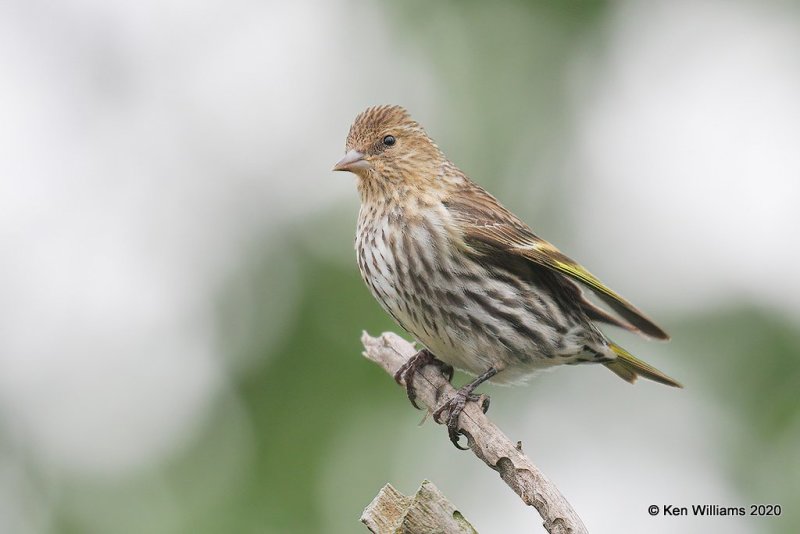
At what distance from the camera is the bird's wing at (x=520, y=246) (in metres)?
6.52

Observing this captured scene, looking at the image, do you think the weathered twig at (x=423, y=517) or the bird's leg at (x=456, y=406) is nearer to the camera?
the weathered twig at (x=423, y=517)

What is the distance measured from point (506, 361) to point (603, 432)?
3.89 meters

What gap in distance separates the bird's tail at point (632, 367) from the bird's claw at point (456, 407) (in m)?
1.05

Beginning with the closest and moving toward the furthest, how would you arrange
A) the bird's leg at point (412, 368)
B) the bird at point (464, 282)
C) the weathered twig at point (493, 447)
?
the weathered twig at point (493, 447), the bird at point (464, 282), the bird's leg at point (412, 368)

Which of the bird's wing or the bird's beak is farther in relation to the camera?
the bird's beak

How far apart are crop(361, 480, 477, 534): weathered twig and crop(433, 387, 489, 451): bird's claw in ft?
4.54

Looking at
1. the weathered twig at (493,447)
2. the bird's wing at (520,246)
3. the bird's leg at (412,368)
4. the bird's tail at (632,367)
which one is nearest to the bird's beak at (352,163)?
the bird's wing at (520,246)

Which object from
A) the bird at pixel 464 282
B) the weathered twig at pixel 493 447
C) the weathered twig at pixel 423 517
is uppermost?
the bird at pixel 464 282

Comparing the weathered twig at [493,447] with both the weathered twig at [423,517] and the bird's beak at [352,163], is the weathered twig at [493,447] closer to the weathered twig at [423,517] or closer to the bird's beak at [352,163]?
the weathered twig at [423,517]

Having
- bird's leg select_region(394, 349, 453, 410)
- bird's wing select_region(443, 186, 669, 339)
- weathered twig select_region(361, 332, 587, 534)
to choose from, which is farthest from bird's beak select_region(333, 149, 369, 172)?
bird's leg select_region(394, 349, 453, 410)

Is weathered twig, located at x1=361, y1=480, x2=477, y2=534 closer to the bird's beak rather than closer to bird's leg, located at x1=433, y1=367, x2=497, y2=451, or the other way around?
bird's leg, located at x1=433, y1=367, x2=497, y2=451

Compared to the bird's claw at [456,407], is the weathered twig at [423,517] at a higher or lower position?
lower

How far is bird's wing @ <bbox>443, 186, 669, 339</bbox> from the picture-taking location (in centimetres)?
652

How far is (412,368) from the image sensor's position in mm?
6676
